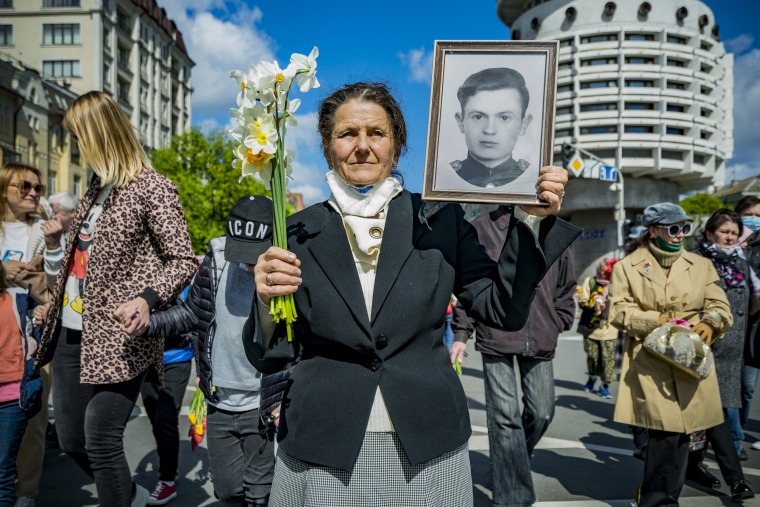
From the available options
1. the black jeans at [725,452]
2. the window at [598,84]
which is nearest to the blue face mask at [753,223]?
the black jeans at [725,452]

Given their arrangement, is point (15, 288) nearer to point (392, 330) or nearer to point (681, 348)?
point (392, 330)

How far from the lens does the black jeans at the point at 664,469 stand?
13.8ft

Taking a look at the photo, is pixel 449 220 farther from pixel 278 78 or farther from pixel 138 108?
pixel 138 108

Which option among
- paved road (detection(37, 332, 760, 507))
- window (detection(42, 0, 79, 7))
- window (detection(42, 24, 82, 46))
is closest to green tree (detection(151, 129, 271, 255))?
window (detection(42, 24, 82, 46))

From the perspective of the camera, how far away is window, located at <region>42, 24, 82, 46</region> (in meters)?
52.0

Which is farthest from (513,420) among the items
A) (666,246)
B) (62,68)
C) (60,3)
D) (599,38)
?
(60,3)

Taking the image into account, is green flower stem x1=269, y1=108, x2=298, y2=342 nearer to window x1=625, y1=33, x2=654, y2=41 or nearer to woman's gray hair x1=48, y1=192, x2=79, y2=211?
Result: woman's gray hair x1=48, y1=192, x2=79, y2=211

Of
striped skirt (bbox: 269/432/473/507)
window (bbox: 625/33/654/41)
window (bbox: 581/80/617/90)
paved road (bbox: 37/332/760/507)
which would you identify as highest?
window (bbox: 625/33/654/41)

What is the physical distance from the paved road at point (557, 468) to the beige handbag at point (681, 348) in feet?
4.01

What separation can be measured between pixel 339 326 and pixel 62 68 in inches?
2304

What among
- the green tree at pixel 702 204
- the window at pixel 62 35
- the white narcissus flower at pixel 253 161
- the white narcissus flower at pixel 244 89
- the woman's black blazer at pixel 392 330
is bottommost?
the woman's black blazer at pixel 392 330

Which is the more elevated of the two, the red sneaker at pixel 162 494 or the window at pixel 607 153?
the window at pixel 607 153

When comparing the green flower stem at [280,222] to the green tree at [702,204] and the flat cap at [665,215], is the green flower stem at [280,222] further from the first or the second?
the green tree at [702,204]

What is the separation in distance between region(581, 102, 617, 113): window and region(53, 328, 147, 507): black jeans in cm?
5606
